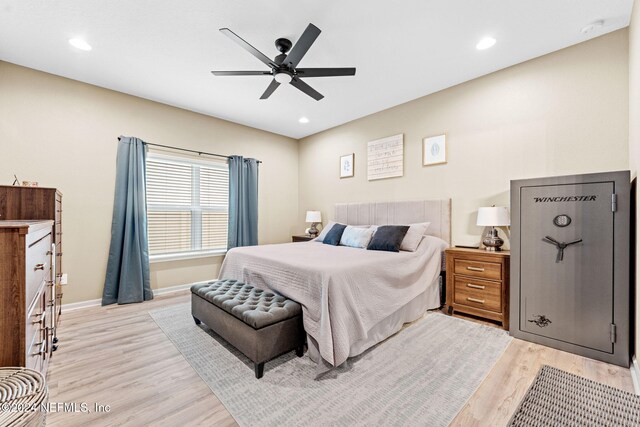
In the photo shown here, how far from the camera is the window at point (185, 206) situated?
416 centimetres

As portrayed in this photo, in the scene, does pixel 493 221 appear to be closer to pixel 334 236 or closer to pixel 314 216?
pixel 334 236

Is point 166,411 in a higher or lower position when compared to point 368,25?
lower

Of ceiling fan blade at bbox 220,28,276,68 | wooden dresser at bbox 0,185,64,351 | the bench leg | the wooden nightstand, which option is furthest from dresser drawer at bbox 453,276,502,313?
wooden dresser at bbox 0,185,64,351

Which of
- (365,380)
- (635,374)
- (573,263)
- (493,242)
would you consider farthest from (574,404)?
(493,242)

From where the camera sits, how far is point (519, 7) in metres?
2.24

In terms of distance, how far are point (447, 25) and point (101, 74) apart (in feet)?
12.6

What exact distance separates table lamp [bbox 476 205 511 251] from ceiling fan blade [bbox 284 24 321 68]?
2471 millimetres

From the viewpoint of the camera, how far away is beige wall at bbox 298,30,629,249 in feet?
8.51

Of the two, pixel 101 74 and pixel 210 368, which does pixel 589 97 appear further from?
pixel 101 74

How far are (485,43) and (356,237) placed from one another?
2.57 meters

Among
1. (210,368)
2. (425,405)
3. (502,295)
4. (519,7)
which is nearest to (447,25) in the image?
(519,7)

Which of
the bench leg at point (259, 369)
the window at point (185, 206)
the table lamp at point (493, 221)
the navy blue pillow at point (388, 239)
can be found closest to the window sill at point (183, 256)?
the window at point (185, 206)

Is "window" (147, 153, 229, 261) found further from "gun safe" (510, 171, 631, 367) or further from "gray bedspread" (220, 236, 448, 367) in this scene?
"gun safe" (510, 171, 631, 367)

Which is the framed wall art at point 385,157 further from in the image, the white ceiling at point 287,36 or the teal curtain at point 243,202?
the teal curtain at point 243,202
